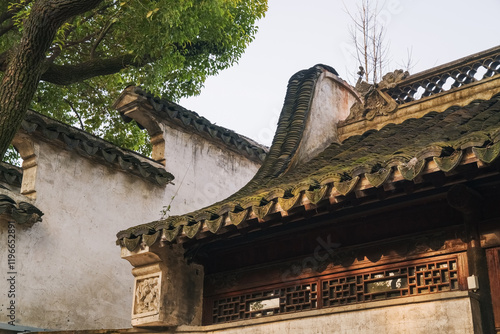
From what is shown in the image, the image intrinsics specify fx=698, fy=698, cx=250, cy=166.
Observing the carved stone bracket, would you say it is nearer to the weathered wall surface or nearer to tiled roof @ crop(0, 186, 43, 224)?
tiled roof @ crop(0, 186, 43, 224)

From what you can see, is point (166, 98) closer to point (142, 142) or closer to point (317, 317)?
point (142, 142)

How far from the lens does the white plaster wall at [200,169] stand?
486 inches

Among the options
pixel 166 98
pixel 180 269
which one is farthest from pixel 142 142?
pixel 180 269

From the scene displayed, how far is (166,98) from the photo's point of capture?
11711mm

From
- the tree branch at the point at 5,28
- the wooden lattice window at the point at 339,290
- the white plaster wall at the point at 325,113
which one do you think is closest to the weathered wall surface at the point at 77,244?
the tree branch at the point at 5,28

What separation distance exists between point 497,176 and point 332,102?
4497 mm

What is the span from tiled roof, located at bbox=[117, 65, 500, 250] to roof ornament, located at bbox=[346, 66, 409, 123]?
0.36 metres

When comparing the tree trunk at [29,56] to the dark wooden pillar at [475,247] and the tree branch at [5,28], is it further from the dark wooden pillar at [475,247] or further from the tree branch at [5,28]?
the tree branch at [5,28]

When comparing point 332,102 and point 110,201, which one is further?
point 110,201

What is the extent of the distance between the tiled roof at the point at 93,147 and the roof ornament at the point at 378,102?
362 cm

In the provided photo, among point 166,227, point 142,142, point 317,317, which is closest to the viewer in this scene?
point 317,317

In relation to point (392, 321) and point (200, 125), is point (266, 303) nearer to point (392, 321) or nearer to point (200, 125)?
point (392, 321)

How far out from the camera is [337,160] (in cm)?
834

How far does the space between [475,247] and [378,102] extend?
4.01m
